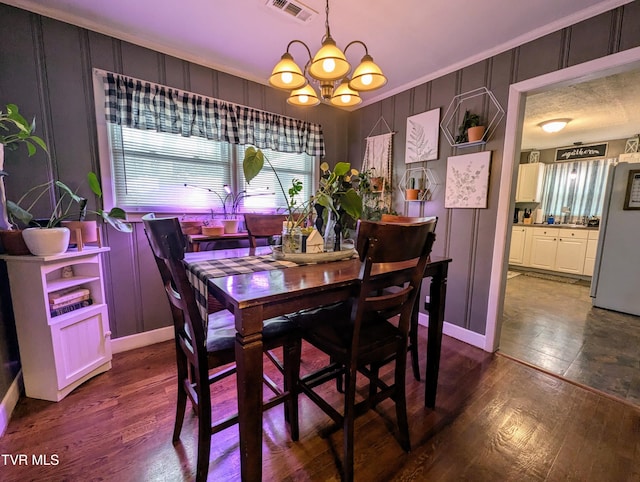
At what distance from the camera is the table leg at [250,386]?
89 centimetres

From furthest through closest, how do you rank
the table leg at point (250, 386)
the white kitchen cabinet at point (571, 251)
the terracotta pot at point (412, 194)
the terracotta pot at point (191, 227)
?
the white kitchen cabinet at point (571, 251)
the terracotta pot at point (412, 194)
the terracotta pot at point (191, 227)
the table leg at point (250, 386)

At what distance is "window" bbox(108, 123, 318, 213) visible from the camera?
2219 millimetres

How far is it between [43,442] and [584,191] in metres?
7.36

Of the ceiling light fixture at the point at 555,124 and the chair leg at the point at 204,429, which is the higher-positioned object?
the ceiling light fixture at the point at 555,124

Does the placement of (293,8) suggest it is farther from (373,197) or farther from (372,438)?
(372,438)

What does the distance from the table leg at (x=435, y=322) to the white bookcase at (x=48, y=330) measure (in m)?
2.17

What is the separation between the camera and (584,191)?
492cm

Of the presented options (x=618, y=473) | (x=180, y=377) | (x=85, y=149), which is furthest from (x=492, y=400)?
(x=85, y=149)

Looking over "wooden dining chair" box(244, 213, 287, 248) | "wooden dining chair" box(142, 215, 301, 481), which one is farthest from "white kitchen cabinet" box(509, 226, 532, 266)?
"wooden dining chair" box(142, 215, 301, 481)

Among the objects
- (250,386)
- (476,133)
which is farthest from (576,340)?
(250,386)

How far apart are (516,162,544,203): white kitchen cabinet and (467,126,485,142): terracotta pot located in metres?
3.82

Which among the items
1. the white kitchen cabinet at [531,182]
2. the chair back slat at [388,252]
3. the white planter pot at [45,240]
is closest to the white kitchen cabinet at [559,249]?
the white kitchen cabinet at [531,182]

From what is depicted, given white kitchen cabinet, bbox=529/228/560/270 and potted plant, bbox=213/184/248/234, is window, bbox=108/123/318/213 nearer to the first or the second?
potted plant, bbox=213/184/248/234

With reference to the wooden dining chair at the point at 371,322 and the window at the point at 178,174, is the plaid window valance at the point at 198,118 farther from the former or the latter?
the wooden dining chair at the point at 371,322
